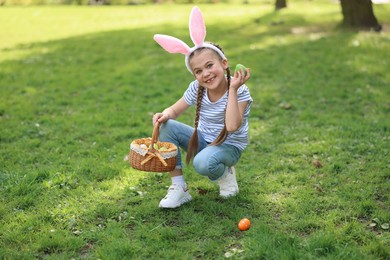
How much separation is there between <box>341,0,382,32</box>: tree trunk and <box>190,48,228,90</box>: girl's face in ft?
29.4

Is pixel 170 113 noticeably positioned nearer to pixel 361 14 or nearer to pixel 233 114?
pixel 233 114

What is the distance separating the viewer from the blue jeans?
11.9ft

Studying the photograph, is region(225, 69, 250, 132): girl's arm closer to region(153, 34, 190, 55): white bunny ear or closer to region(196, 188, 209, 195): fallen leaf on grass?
region(153, 34, 190, 55): white bunny ear

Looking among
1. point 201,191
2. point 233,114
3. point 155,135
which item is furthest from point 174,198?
point 233,114

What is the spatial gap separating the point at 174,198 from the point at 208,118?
695 mm

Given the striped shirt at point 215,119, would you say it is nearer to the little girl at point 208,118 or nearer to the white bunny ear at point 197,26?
the little girl at point 208,118

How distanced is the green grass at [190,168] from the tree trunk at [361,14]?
2.27ft

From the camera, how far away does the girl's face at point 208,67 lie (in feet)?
11.8

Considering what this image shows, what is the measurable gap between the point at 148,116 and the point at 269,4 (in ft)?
51.9

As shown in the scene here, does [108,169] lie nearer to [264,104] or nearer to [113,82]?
[264,104]

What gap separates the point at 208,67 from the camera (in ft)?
11.9

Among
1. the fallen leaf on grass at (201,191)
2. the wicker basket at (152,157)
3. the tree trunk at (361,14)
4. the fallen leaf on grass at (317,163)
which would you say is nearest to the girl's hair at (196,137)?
the wicker basket at (152,157)

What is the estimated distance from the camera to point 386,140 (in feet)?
17.1

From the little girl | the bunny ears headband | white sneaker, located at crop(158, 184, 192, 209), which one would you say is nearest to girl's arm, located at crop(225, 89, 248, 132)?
the little girl
